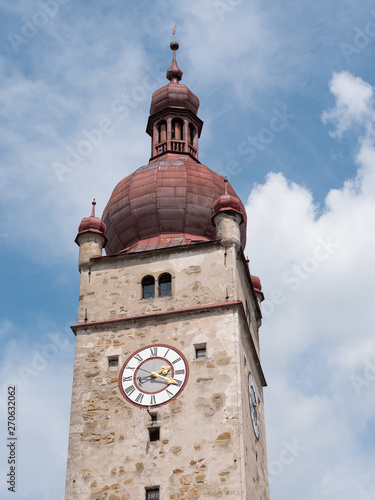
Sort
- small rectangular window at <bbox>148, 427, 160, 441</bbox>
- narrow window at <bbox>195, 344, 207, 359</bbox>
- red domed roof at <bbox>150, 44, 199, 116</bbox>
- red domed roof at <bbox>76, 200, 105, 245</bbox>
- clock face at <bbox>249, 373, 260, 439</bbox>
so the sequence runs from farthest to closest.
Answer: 1. red domed roof at <bbox>150, 44, 199, 116</bbox>
2. red domed roof at <bbox>76, 200, 105, 245</bbox>
3. clock face at <bbox>249, 373, 260, 439</bbox>
4. narrow window at <bbox>195, 344, 207, 359</bbox>
5. small rectangular window at <bbox>148, 427, 160, 441</bbox>

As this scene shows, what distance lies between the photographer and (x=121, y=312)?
91.6 ft

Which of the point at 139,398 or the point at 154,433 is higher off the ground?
the point at 139,398

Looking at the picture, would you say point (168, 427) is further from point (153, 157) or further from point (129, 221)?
point (153, 157)

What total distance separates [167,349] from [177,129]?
1066cm

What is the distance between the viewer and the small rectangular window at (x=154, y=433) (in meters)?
25.2

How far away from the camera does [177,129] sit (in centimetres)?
3491

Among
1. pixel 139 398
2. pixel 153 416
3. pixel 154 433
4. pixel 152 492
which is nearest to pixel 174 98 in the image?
pixel 139 398

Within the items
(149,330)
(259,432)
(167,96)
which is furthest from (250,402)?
(167,96)

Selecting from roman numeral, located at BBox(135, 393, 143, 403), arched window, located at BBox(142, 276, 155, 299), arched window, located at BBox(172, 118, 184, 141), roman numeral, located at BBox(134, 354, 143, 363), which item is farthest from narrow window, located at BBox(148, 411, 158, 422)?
arched window, located at BBox(172, 118, 184, 141)

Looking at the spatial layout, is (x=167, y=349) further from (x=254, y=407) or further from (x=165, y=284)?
(x=254, y=407)

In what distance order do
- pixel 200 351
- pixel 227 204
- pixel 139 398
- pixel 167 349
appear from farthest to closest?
1. pixel 227 204
2. pixel 167 349
3. pixel 200 351
4. pixel 139 398

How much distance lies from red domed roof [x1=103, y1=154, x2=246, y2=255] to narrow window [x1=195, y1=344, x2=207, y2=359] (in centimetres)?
405

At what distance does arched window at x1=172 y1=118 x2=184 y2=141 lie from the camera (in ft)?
113

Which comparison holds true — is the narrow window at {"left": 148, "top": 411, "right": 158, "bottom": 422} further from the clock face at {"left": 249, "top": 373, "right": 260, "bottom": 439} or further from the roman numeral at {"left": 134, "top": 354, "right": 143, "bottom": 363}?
the clock face at {"left": 249, "top": 373, "right": 260, "bottom": 439}
